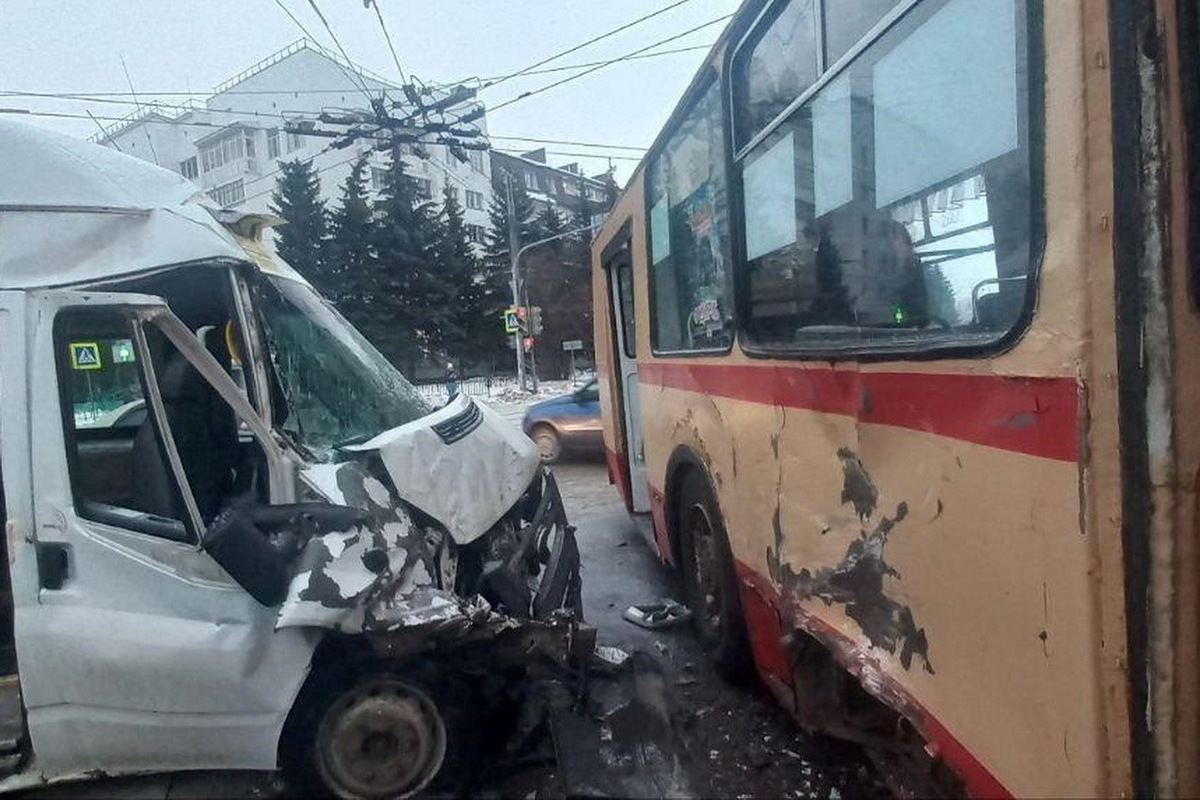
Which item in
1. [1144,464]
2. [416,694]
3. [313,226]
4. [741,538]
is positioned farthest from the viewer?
[313,226]

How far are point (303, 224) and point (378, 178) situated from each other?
25.7 feet

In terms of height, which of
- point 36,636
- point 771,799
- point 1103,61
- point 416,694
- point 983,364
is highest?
point 1103,61

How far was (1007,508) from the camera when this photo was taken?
1.71 metres

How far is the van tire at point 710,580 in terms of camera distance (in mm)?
3984

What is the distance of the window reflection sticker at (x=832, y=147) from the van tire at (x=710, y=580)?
5.72 feet

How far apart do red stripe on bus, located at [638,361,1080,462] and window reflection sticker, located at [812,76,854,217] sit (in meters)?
0.58

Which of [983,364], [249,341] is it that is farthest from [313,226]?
[983,364]

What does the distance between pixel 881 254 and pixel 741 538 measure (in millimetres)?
1591

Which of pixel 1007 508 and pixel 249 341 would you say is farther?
pixel 249 341

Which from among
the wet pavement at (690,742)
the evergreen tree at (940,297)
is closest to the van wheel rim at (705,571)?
the wet pavement at (690,742)

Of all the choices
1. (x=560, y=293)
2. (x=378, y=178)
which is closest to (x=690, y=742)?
(x=560, y=293)

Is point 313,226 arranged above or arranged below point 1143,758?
above

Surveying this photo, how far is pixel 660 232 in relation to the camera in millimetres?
4973

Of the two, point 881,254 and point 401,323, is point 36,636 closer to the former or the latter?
point 881,254
